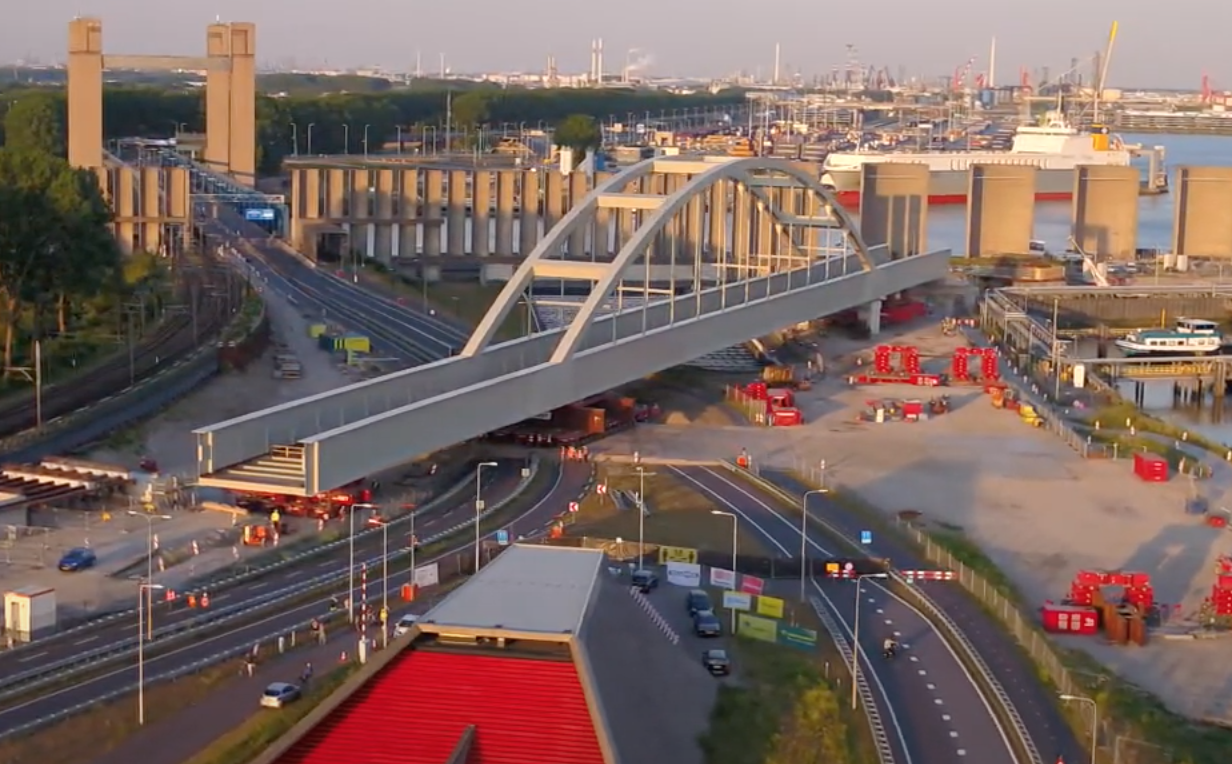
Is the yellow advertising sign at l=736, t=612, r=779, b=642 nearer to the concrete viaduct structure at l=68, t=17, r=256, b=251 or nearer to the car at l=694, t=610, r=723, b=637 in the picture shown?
the car at l=694, t=610, r=723, b=637

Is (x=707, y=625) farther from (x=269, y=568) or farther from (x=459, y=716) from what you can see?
(x=459, y=716)

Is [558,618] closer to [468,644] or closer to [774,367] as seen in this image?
[468,644]

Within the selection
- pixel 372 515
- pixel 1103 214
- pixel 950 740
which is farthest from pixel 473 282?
pixel 950 740

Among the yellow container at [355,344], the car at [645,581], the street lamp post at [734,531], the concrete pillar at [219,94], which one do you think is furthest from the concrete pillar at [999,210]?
the car at [645,581]

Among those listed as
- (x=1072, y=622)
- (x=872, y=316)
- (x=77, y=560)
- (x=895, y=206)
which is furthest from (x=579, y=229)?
(x=1072, y=622)

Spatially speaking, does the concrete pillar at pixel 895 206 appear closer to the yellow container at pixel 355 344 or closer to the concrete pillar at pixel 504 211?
the concrete pillar at pixel 504 211

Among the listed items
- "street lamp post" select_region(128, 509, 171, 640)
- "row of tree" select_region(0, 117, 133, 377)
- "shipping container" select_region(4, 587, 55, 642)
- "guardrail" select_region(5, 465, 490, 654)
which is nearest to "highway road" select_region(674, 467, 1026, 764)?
"guardrail" select_region(5, 465, 490, 654)
